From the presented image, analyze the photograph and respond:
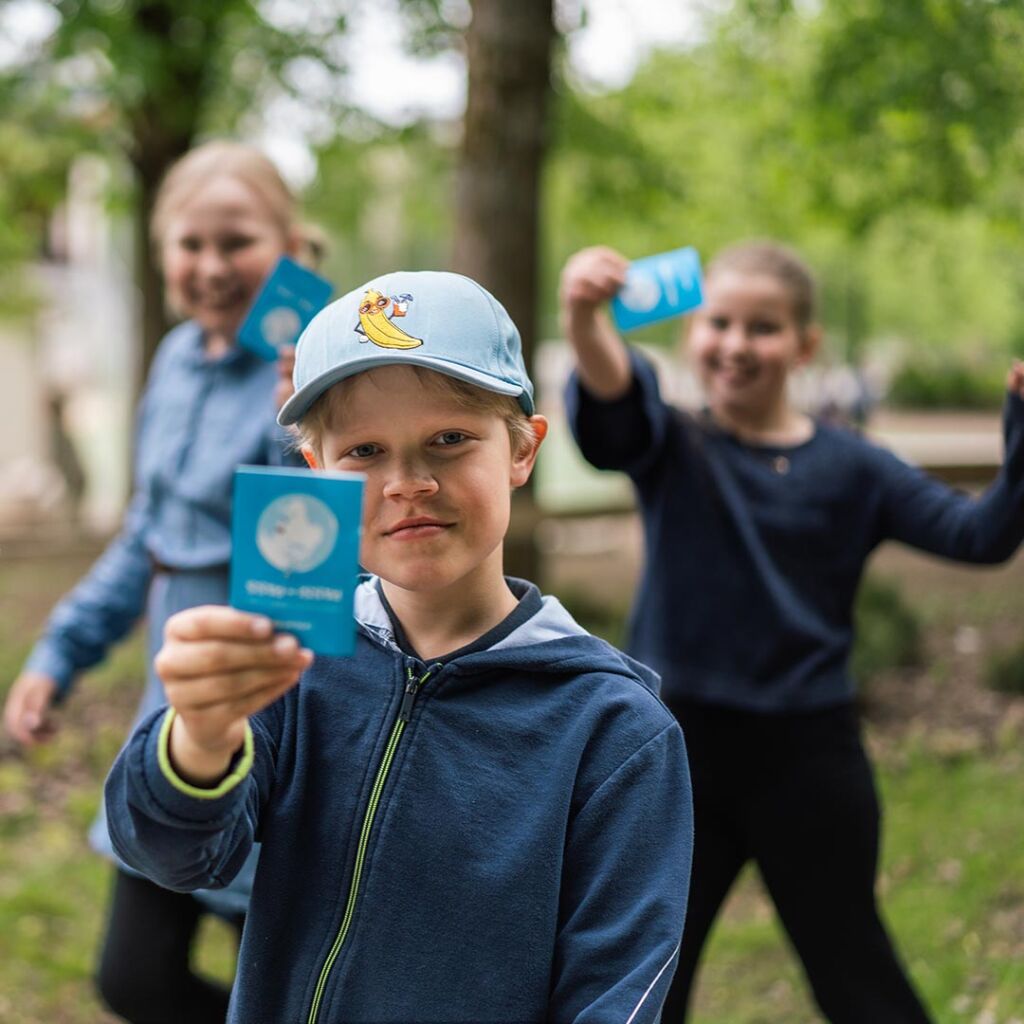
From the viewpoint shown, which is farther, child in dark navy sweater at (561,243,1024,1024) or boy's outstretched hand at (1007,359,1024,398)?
child in dark navy sweater at (561,243,1024,1024)

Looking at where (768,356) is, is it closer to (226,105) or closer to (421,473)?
(421,473)

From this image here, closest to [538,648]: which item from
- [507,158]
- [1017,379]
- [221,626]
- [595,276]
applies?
[221,626]

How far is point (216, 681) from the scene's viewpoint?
139cm

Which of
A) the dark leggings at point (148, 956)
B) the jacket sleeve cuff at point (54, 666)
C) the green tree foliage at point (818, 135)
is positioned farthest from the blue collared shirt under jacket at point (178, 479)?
the green tree foliage at point (818, 135)

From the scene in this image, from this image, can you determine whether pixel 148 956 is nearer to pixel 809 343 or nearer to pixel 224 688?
pixel 224 688

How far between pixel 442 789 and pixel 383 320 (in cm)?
61

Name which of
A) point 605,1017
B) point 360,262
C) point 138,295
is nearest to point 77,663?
point 605,1017

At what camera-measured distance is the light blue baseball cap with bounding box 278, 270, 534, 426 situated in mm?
1714

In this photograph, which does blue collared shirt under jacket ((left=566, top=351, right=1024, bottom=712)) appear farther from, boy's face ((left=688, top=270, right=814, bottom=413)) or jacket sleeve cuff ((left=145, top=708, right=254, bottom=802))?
jacket sleeve cuff ((left=145, top=708, right=254, bottom=802))

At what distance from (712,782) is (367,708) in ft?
4.94

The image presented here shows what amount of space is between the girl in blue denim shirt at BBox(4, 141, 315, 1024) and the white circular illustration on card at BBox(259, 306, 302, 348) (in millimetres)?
80

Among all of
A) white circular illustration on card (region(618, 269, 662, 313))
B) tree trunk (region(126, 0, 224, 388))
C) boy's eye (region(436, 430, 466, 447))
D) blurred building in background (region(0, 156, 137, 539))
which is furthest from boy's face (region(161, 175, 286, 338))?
blurred building in background (region(0, 156, 137, 539))

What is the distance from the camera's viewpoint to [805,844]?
9.98 ft

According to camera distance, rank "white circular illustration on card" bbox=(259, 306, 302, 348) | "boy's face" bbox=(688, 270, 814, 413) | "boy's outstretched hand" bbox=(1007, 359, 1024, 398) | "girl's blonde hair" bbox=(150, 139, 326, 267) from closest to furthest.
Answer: "boy's outstretched hand" bbox=(1007, 359, 1024, 398)
"white circular illustration on card" bbox=(259, 306, 302, 348)
"girl's blonde hair" bbox=(150, 139, 326, 267)
"boy's face" bbox=(688, 270, 814, 413)
